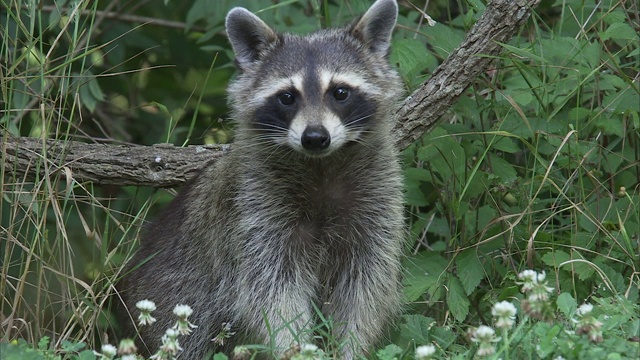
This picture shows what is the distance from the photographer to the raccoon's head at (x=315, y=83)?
4.88 meters

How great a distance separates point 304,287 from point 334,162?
678 mm

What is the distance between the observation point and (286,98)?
505 centimetres

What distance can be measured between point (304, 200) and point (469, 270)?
115 centimetres

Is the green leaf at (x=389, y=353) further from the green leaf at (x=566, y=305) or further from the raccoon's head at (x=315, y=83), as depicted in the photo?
the raccoon's head at (x=315, y=83)

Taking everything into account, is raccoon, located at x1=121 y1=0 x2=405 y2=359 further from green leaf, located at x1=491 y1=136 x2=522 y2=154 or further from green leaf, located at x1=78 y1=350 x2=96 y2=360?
green leaf, located at x1=78 y1=350 x2=96 y2=360

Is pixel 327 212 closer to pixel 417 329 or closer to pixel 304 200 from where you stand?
pixel 304 200

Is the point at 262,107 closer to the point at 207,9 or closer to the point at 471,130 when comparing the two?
the point at 471,130

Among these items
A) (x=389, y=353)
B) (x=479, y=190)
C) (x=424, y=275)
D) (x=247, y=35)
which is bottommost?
(x=424, y=275)

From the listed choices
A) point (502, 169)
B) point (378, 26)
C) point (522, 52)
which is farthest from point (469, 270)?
point (378, 26)

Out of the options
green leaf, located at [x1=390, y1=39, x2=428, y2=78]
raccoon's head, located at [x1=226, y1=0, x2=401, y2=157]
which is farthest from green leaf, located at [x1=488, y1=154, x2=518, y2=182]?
raccoon's head, located at [x1=226, y1=0, x2=401, y2=157]

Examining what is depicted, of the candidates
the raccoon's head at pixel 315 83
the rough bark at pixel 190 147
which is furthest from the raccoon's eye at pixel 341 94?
the rough bark at pixel 190 147

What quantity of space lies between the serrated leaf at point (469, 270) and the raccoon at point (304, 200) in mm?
459

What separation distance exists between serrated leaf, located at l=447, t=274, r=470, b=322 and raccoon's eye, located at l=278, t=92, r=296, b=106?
→ 4.92 ft

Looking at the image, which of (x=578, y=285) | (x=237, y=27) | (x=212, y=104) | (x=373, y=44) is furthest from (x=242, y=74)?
(x=212, y=104)
